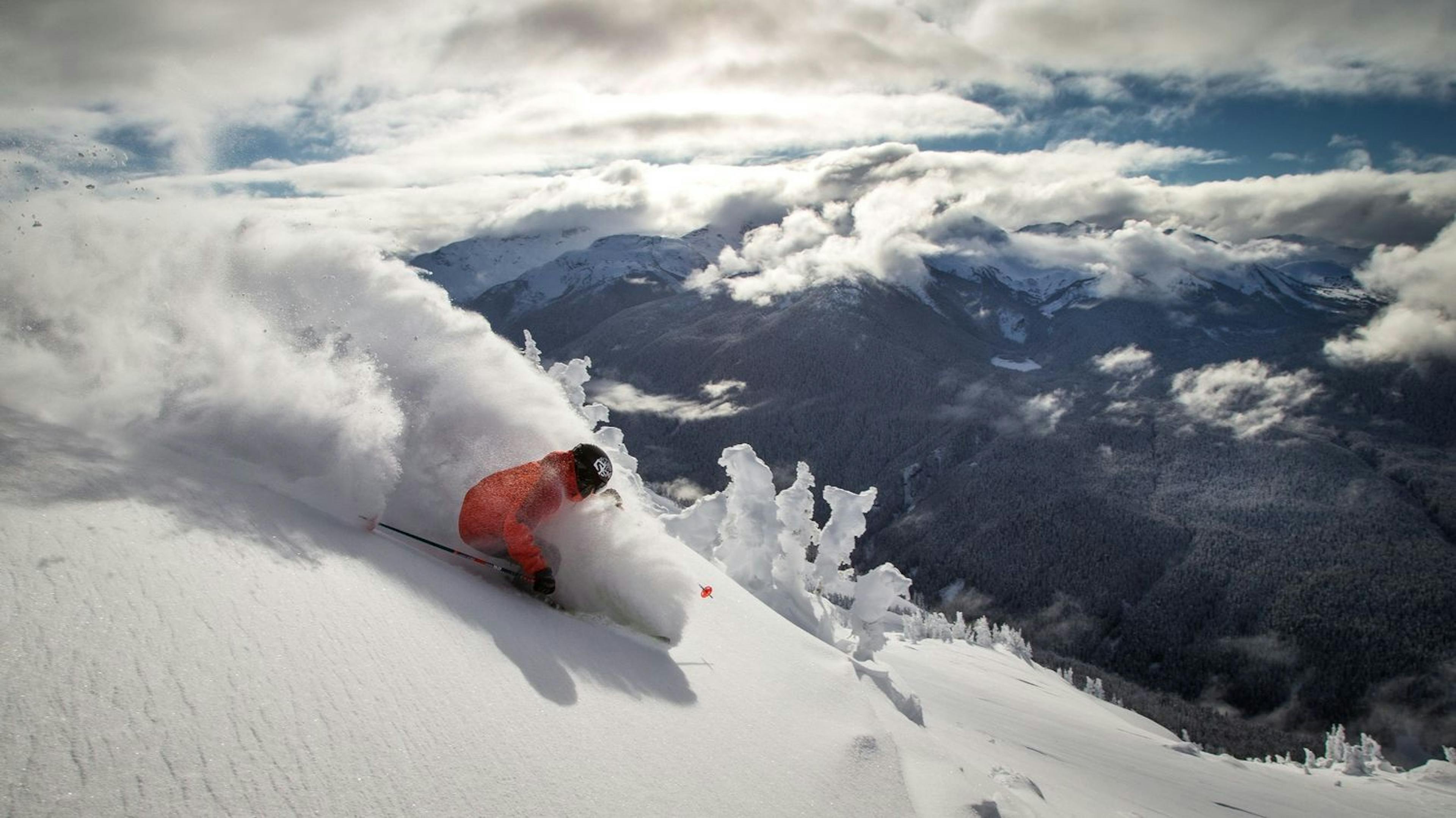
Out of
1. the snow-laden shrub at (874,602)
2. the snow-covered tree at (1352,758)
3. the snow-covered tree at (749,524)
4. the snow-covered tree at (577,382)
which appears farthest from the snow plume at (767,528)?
the snow-covered tree at (1352,758)

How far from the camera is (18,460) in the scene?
4.28m

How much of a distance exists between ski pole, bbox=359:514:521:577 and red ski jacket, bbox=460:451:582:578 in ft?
0.45

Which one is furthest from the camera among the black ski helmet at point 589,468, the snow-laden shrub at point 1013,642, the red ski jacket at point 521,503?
the snow-laden shrub at point 1013,642

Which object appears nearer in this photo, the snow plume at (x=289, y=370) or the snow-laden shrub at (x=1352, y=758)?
the snow plume at (x=289, y=370)

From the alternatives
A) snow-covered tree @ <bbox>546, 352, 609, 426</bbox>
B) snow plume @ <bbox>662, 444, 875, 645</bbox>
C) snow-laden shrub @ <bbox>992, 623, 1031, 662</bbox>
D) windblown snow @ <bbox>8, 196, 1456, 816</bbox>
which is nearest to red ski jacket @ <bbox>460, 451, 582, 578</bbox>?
windblown snow @ <bbox>8, 196, 1456, 816</bbox>

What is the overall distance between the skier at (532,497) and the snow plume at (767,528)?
2025cm

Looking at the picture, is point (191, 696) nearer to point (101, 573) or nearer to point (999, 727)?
point (101, 573)

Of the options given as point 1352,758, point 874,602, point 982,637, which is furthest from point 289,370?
point 982,637

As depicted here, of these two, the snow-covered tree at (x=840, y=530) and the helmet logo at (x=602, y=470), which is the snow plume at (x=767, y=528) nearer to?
the snow-covered tree at (x=840, y=530)

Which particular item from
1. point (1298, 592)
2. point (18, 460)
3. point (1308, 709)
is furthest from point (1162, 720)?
point (18, 460)

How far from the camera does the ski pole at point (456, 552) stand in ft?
20.9

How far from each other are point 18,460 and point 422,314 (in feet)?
12.5

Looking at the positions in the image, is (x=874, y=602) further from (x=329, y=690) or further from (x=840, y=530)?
(x=329, y=690)

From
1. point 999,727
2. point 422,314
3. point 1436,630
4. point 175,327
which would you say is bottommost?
point 999,727
